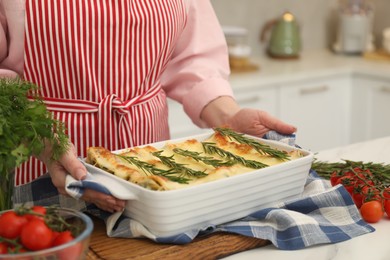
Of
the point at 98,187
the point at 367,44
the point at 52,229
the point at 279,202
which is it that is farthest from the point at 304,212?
the point at 367,44

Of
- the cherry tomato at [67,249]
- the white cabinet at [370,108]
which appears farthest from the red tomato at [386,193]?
the white cabinet at [370,108]

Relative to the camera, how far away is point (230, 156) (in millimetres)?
1107

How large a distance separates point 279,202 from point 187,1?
620 millimetres

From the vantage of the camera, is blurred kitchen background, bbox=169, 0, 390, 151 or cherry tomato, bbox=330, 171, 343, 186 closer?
cherry tomato, bbox=330, 171, 343, 186

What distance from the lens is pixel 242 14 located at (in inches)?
134

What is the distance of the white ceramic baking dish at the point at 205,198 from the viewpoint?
955mm

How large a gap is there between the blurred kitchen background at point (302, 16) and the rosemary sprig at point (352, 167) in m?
2.04

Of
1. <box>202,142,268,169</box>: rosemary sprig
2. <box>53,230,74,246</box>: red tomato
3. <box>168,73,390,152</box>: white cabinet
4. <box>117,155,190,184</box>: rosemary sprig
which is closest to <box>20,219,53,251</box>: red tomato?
<box>53,230,74,246</box>: red tomato

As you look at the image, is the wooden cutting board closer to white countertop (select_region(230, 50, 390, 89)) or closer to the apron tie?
the apron tie

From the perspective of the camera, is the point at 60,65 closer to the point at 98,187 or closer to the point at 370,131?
the point at 98,187

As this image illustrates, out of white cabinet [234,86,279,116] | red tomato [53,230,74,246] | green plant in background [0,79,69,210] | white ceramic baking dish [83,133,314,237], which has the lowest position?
white cabinet [234,86,279,116]

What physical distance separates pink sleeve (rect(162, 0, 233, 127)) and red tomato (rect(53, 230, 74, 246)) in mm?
735

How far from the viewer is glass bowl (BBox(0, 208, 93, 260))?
2.56 ft

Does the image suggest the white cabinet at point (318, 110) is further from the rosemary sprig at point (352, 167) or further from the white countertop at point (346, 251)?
the white countertop at point (346, 251)
